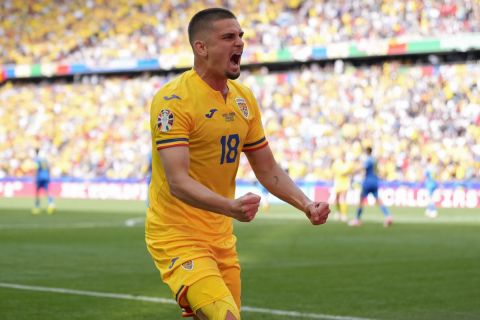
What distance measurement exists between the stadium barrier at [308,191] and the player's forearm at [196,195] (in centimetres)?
3199

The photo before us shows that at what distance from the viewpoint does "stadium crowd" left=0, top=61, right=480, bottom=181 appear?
3950 cm

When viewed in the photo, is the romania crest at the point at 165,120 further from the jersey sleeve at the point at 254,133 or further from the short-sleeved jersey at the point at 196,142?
the jersey sleeve at the point at 254,133

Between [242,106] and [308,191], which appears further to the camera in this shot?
[308,191]

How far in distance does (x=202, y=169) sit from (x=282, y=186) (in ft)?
2.11

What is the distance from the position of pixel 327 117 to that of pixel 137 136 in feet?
35.4

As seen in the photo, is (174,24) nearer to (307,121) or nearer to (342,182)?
(307,121)

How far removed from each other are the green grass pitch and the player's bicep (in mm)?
4770

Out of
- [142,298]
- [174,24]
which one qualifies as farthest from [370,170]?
[174,24]

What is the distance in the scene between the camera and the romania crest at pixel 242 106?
19.4ft

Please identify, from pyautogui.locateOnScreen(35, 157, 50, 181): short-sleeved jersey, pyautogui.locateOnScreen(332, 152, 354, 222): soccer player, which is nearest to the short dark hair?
pyautogui.locateOnScreen(332, 152, 354, 222): soccer player

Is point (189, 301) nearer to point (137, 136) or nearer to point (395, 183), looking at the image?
point (395, 183)

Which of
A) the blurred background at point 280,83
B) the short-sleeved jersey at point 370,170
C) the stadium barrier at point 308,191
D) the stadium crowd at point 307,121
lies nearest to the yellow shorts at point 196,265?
the short-sleeved jersey at point 370,170

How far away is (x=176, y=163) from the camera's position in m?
5.49

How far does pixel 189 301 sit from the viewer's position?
18.4ft
